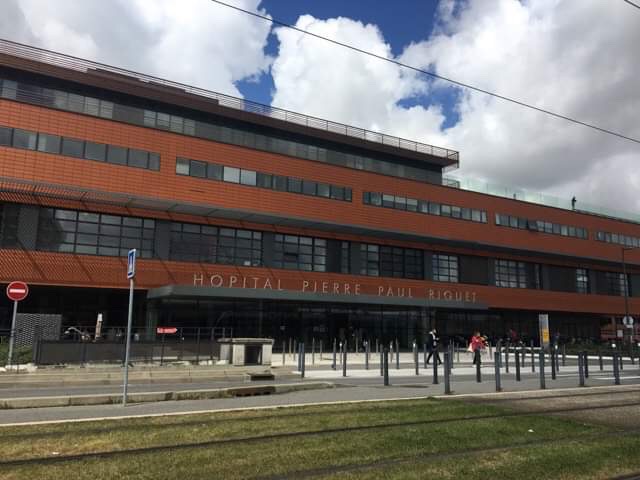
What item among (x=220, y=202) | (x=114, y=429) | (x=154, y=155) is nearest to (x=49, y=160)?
(x=154, y=155)

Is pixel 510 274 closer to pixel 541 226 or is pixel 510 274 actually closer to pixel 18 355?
pixel 541 226

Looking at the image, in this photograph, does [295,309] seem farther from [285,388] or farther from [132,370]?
[285,388]

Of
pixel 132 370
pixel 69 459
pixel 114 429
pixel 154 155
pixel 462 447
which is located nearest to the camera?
pixel 69 459

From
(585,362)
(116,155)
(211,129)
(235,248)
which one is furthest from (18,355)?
(211,129)

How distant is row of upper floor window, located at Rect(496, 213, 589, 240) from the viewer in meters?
52.5

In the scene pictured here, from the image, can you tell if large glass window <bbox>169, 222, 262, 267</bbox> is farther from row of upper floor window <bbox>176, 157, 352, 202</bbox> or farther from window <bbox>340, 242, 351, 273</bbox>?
window <bbox>340, 242, 351, 273</bbox>

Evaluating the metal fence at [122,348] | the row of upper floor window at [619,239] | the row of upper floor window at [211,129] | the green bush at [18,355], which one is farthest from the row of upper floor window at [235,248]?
the green bush at [18,355]

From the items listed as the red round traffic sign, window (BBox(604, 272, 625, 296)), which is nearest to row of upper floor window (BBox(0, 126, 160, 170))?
the red round traffic sign

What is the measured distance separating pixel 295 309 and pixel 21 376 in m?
22.8

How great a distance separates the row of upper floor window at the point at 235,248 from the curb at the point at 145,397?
2221cm

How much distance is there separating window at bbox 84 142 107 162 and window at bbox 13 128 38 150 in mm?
2823

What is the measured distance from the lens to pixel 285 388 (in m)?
14.3

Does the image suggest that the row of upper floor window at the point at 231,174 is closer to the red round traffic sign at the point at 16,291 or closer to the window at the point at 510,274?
the window at the point at 510,274

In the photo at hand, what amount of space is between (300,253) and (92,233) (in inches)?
557
